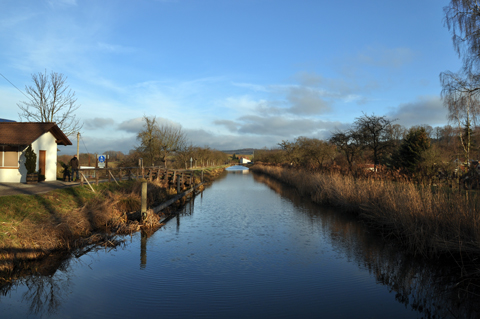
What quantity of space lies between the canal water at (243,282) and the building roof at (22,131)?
12.4 meters

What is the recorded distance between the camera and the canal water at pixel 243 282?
5496 mm

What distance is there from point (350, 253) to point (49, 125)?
1985 cm

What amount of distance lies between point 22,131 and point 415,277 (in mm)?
21750

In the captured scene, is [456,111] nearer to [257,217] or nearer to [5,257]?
[257,217]

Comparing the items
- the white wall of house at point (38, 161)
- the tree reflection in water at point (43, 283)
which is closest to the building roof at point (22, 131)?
the white wall of house at point (38, 161)

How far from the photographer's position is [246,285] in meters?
6.61

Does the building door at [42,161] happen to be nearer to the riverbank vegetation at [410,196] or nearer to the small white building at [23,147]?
the small white building at [23,147]

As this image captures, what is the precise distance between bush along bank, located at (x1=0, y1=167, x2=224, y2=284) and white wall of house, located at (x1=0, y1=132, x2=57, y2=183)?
617cm

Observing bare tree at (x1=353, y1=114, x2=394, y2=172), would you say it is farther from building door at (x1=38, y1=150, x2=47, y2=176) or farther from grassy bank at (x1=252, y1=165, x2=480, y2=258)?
building door at (x1=38, y1=150, x2=47, y2=176)

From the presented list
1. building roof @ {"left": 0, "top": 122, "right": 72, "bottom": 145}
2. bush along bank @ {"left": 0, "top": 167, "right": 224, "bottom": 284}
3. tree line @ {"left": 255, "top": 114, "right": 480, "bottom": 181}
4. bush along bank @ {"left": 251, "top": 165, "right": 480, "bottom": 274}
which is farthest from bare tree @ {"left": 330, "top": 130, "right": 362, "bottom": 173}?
building roof @ {"left": 0, "top": 122, "right": 72, "bottom": 145}

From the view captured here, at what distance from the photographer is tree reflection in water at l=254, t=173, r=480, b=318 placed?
5672mm

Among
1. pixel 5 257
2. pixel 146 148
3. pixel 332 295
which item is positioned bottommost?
pixel 332 295

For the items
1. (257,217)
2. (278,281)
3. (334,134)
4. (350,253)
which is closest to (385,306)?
(278,281)

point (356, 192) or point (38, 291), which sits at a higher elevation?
point (356, 192)
